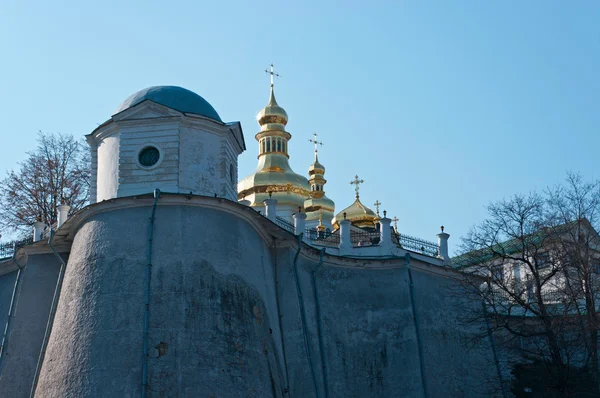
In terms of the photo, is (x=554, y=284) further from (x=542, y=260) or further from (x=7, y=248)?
(x=7, y=248)

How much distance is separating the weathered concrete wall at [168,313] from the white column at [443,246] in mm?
8593

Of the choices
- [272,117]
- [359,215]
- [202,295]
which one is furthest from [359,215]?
[202,295]

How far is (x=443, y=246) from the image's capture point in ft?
94.2

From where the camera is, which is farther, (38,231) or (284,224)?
(284,224)

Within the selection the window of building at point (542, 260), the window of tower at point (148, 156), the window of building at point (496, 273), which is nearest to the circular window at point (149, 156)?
the window of tower at point (148, 156)

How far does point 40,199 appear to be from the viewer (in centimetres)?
3002

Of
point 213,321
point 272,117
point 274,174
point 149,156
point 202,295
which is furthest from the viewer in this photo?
point 272,117

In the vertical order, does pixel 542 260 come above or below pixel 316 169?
below

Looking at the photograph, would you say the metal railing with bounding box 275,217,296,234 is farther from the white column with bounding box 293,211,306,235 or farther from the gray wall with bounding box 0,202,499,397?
the gray wall with bounding box 0,202,499,397

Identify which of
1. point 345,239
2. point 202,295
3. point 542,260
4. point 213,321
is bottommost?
point 213,321

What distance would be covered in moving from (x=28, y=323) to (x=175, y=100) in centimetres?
Answer: 696

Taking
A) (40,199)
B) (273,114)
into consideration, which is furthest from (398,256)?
(273,114)

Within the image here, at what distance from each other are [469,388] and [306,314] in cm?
613

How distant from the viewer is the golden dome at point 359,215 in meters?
37.2
